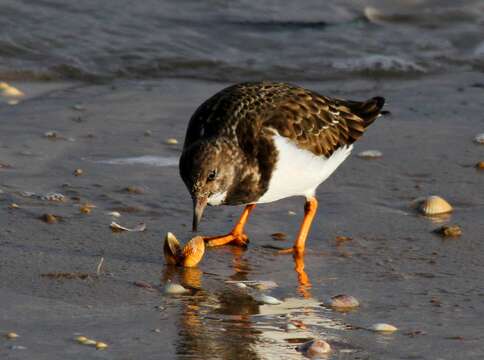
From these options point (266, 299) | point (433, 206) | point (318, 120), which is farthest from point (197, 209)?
point (433, 206)

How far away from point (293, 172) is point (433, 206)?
795 mm

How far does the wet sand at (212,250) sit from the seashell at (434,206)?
3.1 inches

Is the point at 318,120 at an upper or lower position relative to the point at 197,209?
upper

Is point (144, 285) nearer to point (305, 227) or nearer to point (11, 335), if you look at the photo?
point (11, 335)

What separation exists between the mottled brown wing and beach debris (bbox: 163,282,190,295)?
86 cm

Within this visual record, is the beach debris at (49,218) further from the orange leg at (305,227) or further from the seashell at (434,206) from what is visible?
the seashell at (434,206)

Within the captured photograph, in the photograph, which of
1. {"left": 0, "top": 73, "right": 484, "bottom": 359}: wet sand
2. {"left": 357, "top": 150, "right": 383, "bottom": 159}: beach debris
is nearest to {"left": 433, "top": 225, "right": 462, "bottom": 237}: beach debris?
{"left": 0, "top": 73, "right": 484, "bottom": 359}: wet sand

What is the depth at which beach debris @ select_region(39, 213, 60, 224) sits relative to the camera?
15.1ft

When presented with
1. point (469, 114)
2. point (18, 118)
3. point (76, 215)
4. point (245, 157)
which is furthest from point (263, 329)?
point (469, 114)

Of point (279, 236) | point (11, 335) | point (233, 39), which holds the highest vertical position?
point (233, 39)

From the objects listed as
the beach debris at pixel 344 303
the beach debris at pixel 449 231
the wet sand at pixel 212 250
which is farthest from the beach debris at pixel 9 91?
the beach debris at pixel 344 303

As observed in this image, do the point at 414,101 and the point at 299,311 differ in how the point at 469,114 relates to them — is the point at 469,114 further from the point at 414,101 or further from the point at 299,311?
the point at 299,311

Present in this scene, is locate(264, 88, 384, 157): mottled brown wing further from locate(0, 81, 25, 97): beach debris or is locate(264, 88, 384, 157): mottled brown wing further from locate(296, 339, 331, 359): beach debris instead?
locate(0, 81, 25, 97): beach debris

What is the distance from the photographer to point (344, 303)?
3.86 meters
